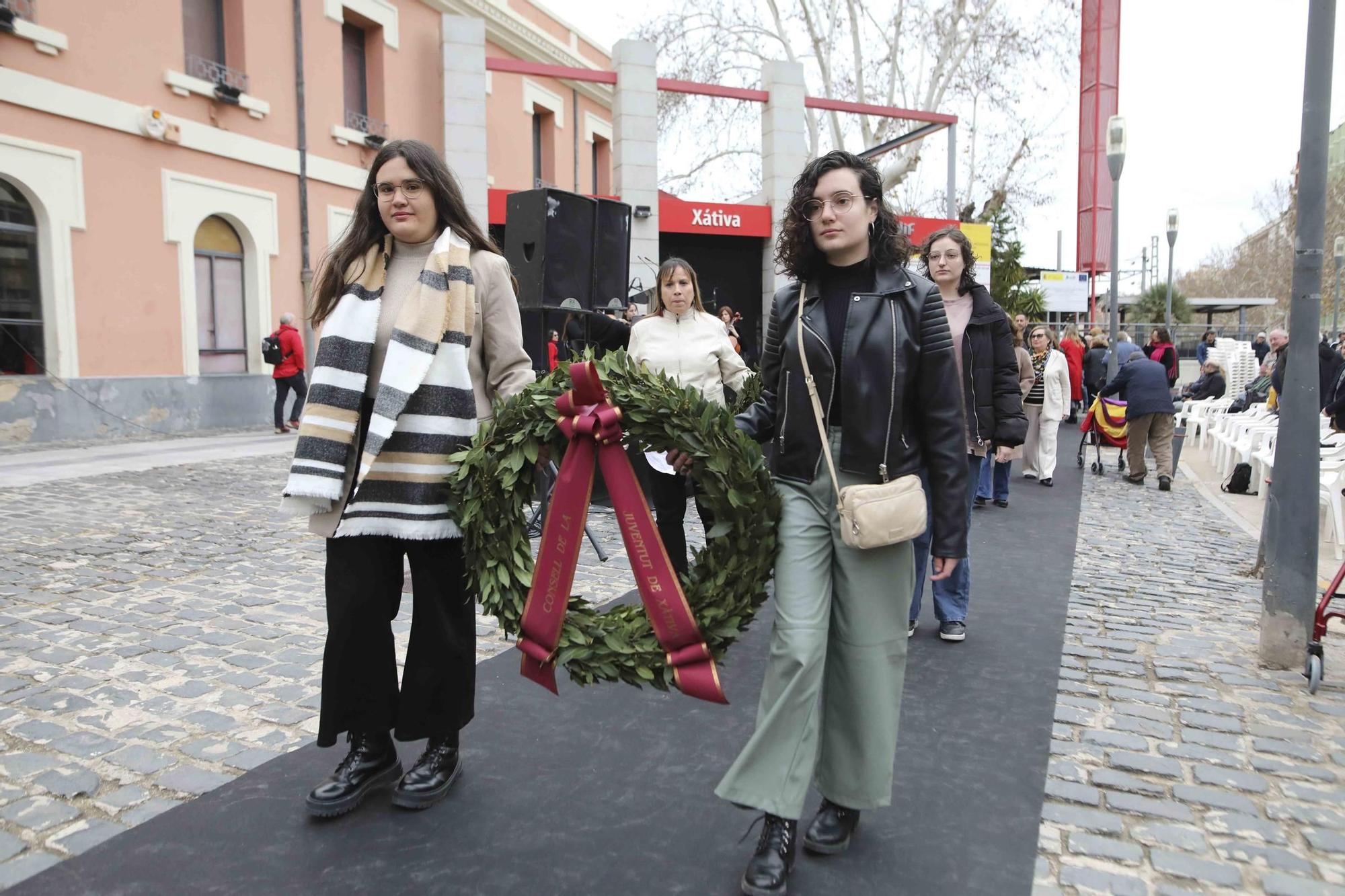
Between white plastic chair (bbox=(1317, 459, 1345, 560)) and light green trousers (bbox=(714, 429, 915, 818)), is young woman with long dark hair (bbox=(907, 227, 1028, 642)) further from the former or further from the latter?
white plastic chair (bbox=(1317, 459, 1345, 560))

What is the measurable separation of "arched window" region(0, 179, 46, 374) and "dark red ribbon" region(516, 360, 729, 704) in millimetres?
11912

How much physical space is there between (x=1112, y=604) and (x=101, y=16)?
1354cm

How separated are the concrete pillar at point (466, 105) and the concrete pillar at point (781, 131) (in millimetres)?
5594

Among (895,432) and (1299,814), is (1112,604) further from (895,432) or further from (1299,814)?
(895,432)

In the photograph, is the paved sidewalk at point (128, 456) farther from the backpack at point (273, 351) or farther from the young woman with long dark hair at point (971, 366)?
the young woman with long dark hair at point (971, 366)

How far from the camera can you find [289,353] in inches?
556

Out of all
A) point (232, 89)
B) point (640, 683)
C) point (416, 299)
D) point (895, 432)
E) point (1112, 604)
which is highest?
point (232, 89)

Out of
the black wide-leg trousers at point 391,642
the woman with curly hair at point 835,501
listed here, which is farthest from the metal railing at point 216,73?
the woman with curly hair at point 835,501

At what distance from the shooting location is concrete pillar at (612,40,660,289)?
56.3ft

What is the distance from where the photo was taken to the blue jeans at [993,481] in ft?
29.8

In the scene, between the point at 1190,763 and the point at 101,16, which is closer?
Answer: the point at 1190,763

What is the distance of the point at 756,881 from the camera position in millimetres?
2594

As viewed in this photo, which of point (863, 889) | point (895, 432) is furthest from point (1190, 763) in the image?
point (895, 432)

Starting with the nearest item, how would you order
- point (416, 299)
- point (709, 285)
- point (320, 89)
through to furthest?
point (416, 299)
point (320, 89)
point (709, 285)
